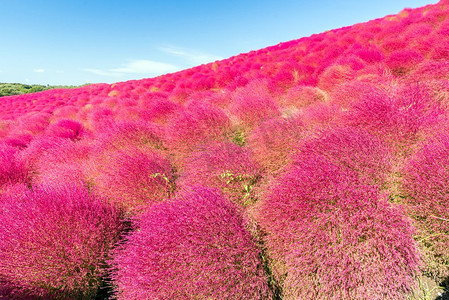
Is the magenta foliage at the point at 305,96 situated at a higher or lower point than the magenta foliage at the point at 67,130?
higher

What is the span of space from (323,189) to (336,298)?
878 mm

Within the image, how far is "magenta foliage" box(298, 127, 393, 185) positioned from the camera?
202 cm

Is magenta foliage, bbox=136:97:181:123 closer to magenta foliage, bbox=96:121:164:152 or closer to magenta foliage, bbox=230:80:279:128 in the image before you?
magenta foliage, bbox=96:121:164:152

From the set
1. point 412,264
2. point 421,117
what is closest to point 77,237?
point 412,264

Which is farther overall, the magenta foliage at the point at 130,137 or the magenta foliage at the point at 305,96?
the magenta foliage at the point at 305,96

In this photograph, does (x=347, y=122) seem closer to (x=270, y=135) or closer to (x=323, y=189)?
(x=270, y=135)

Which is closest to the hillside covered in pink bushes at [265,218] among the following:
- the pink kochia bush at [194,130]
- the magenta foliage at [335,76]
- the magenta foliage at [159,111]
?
the pink kochia bush at [194,130]

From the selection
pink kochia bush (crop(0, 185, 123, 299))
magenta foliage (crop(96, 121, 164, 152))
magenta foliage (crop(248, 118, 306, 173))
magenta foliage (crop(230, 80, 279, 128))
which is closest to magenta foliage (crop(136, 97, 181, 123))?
magenta foliage (crop(96, 121, 164, 152))

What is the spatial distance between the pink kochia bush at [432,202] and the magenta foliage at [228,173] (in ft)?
5.33

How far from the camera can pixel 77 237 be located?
205 cm

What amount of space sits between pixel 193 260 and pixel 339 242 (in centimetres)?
128

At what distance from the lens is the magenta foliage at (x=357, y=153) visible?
6.63 ft

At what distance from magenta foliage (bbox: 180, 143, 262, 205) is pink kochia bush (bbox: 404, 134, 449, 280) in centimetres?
162

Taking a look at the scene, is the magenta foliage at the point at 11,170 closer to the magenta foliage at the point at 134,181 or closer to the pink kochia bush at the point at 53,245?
the pink kochia bush at the point at 53,245
